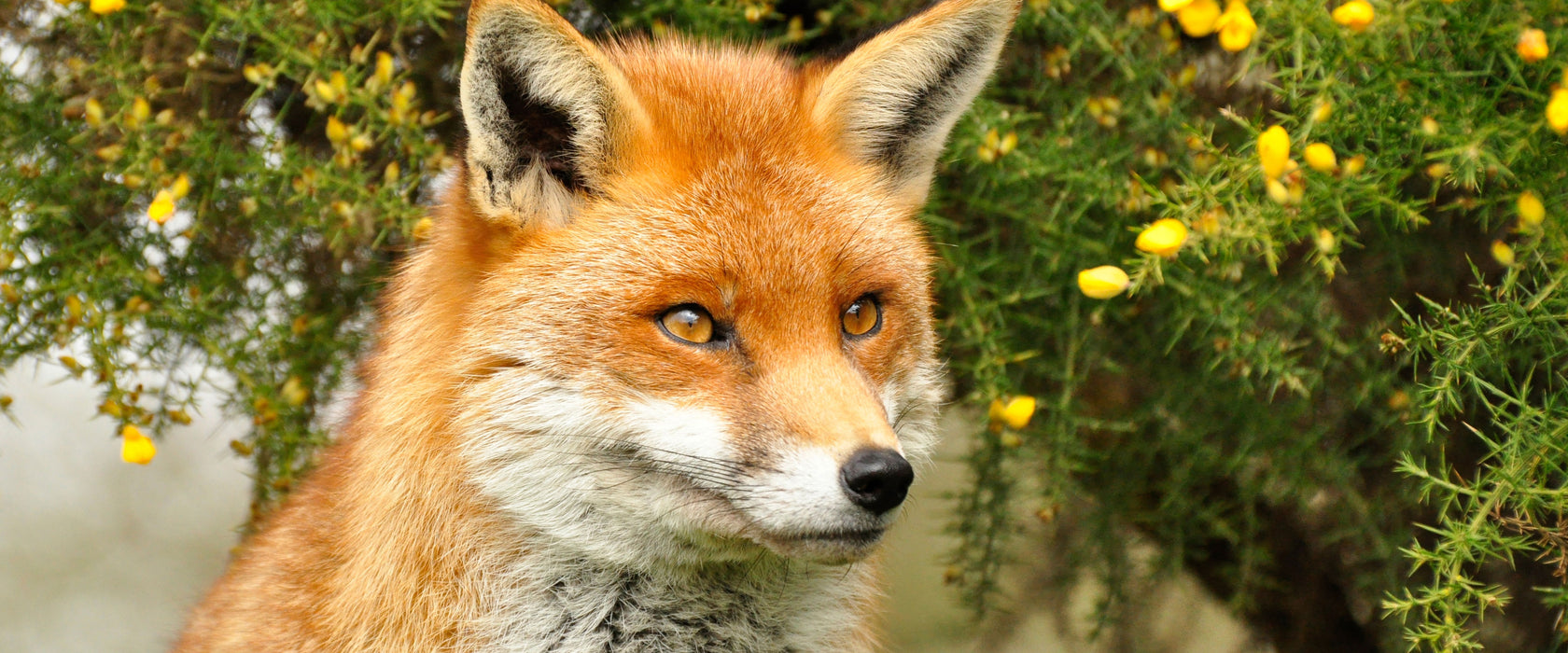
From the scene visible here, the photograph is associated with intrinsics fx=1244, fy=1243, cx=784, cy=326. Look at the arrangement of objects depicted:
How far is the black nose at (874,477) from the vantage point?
1994mm

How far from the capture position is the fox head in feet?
6.94

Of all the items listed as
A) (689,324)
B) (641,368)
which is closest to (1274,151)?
(689,324)

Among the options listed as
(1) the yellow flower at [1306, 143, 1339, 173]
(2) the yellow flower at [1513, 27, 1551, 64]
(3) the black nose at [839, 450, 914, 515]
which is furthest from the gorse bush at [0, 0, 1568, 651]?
(3) the black nose at [839, 450, 914, 515]

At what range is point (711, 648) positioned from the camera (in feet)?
8.07

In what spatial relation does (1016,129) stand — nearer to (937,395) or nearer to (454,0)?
(937,395)

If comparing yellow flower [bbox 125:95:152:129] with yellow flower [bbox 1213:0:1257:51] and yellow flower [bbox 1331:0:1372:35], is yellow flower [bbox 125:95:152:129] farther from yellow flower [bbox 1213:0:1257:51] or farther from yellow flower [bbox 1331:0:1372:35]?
yellow flower [bbox 1331:0:1372:35]

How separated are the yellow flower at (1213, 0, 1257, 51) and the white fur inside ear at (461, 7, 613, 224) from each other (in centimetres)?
117

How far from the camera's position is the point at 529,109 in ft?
7.65

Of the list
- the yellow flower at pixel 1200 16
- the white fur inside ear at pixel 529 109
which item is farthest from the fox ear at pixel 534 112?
the yellow flower at pixel 1200 16

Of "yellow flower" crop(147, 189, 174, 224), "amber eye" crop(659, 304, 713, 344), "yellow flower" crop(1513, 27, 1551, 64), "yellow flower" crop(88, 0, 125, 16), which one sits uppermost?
"yellow flower" crop(88, 0, 125, 16)

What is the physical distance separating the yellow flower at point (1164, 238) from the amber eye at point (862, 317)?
53 centimetres

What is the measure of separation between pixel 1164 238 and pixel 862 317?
596 millimetres

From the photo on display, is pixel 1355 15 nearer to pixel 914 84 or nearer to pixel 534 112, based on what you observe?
pixel 914 84

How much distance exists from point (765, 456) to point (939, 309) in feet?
5.55
